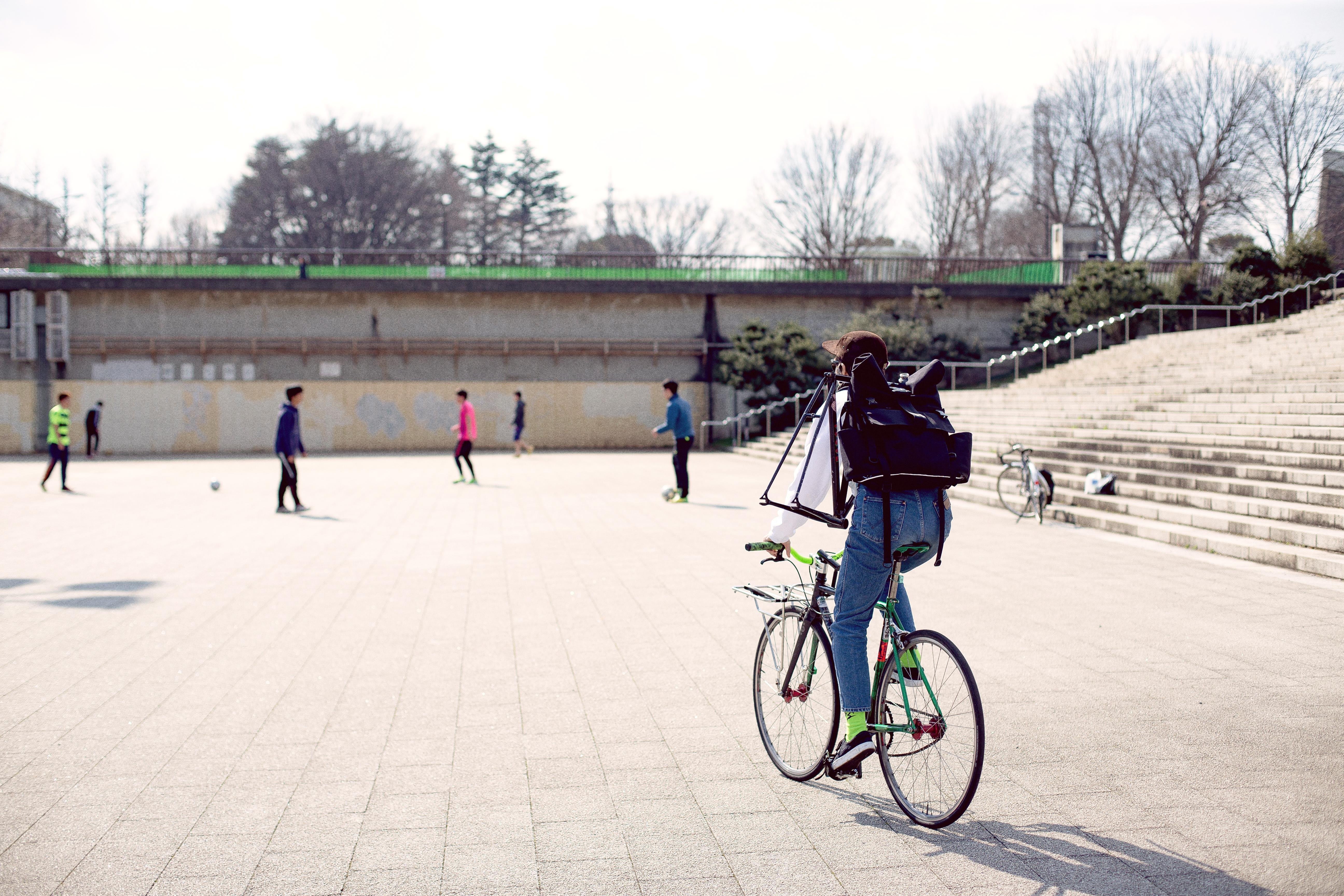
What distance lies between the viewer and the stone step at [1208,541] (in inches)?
325

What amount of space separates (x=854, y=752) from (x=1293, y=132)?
784 inches

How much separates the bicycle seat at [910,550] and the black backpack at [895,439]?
44 millimetres

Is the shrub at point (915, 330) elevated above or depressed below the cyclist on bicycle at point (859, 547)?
above

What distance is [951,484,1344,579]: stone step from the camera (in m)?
8.26

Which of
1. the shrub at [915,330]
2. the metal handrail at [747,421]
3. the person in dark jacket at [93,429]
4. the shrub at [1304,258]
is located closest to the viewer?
the shrub at [1304,258]

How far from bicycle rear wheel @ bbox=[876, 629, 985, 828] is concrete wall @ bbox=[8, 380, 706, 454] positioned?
92.5 feet

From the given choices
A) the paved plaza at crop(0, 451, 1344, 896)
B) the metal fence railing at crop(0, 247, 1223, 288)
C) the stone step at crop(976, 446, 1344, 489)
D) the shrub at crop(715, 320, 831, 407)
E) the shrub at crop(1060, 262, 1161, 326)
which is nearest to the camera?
the paved plaza at crop(0, 451, 1344, 896)

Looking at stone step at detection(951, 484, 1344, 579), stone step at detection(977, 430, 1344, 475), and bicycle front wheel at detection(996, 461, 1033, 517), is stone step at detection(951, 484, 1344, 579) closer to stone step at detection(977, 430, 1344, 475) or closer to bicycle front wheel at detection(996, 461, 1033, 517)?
bicycle front wheel at detection(996, 461, 1033, 517)

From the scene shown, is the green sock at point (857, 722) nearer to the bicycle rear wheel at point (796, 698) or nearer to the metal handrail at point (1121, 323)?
the bicycle rear wheel at point (796, 698)

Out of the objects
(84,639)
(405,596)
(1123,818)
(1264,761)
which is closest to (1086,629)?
(1264,761)

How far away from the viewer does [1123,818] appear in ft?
11.7

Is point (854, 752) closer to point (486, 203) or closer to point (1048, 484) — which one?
point (1048, 484)

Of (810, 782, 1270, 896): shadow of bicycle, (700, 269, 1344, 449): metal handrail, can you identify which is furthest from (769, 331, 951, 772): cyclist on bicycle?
(700, 269, 1344, 449): metal handrail

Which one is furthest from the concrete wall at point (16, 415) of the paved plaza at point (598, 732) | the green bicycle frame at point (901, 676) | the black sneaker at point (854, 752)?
the green bicycle frame at point (901, 676)
